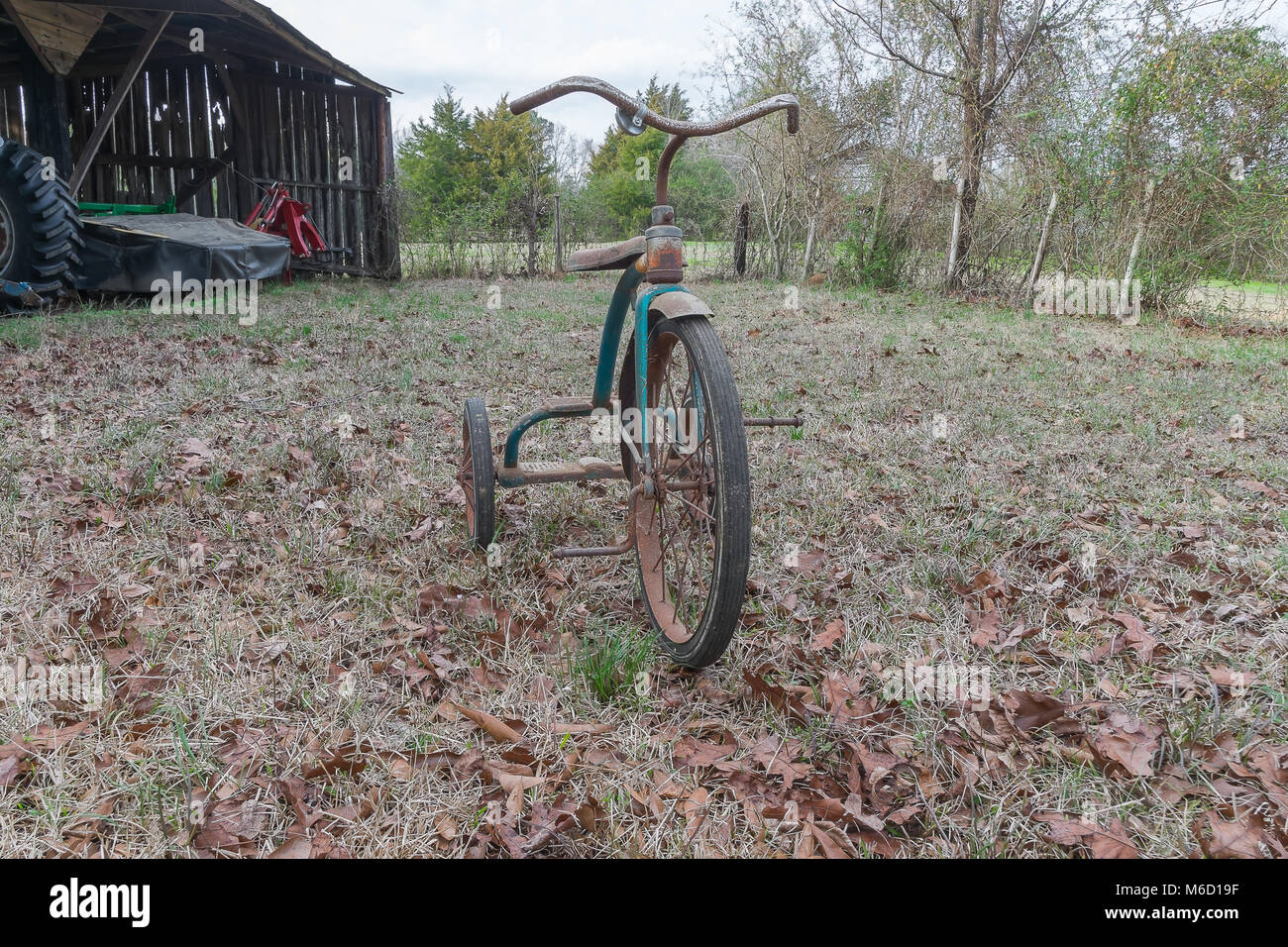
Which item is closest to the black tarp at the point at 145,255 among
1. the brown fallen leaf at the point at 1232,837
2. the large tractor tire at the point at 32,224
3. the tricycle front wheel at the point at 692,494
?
the large tractor tire at the point at 32,224

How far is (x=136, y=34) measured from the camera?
10234mm

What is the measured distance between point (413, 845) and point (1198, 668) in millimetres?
2054

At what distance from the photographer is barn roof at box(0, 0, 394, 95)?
7918mm

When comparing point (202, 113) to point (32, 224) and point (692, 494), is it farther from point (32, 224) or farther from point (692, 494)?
point (692, 494)

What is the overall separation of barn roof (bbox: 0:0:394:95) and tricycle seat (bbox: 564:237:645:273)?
26.8 ft

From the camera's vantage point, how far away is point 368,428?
423 centimetres

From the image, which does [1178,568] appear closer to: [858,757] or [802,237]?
[858,757]

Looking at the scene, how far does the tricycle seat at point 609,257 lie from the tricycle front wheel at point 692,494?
256mm

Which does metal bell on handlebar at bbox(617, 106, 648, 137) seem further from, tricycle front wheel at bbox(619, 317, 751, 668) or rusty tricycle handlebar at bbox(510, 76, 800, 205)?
tricycle front wheel at bbox(619, 317, 751, 668)

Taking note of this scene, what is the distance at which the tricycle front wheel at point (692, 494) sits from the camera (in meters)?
1.93

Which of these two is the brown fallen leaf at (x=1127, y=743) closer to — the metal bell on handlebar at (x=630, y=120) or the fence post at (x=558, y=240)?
the metal bell on handlebar at (x=630, y=120)

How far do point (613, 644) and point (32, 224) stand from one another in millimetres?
7456

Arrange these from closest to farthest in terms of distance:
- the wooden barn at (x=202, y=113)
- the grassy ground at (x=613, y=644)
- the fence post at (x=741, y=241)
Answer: the grassy ground at (x=613, y=644)
the wooden barn at (x=202, y=113)
the fence post at (x=741, y=241)
